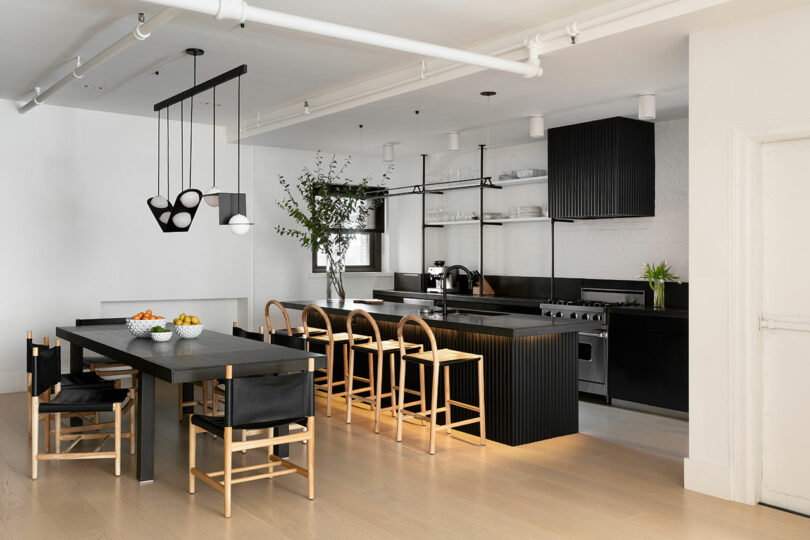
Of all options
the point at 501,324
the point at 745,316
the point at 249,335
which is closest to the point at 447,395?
the point at 501,324

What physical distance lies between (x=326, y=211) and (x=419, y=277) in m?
1.73

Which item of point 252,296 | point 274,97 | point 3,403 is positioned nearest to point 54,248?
point 3,403

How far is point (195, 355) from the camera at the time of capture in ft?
14.2

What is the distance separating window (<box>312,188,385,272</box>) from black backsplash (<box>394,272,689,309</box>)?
625 millimetres

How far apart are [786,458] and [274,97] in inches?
199

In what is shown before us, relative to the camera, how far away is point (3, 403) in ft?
21.4

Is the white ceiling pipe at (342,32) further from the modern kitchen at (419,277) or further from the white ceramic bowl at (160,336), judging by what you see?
the white ceramic bowl at (160,336)

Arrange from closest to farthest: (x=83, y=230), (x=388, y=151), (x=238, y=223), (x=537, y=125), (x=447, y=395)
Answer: (x=238, y=223) < (x=447, y=395) < (x=537, y=125) < (x=83, y=230) < (x=388, y=151)

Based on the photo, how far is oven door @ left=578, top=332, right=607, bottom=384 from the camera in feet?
21.9

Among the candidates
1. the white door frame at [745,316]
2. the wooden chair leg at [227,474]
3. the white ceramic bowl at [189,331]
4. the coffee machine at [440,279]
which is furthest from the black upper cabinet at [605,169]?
the wooden chair leg at [227,474]

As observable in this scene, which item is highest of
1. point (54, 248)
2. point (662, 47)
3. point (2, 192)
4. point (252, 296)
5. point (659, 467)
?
point (662, 47)

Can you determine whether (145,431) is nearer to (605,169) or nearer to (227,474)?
(227,474)

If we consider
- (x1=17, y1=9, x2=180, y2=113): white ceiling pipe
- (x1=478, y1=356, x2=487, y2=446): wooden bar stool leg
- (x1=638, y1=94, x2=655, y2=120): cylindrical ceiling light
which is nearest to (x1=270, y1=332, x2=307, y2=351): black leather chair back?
(x1=478, y1=356, x2=487, y2=446): wooden bar stool leg

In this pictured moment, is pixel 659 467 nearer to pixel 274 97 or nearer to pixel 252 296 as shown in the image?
pixel 274 97
